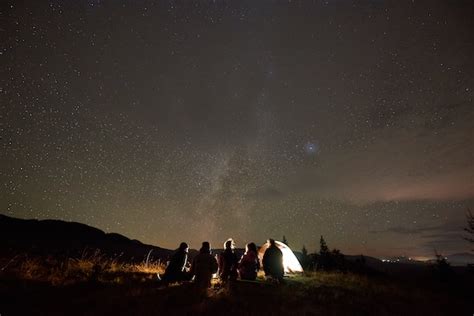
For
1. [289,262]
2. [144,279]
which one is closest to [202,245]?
[144,279]

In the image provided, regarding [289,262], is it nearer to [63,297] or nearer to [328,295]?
[328,295]

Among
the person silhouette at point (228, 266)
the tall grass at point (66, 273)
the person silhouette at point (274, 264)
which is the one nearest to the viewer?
the tall grass at point (66, 273)

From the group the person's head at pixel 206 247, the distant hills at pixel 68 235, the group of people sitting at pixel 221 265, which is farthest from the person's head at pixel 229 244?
the distant hills at pixel 68 235

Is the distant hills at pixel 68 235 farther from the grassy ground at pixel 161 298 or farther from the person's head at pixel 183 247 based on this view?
the grassy ground at pixel 161 298

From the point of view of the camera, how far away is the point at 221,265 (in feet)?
39.5

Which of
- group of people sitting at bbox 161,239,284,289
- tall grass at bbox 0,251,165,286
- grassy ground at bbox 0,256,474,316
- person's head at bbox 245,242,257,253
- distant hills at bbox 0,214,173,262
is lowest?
grassy ground at bbox 0,256,474,316

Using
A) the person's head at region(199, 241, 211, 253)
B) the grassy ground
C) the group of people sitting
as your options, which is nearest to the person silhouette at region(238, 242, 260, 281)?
the group of people sitting

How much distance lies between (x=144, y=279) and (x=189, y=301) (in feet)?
11.5

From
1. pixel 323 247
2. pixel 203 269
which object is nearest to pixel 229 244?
pixel 203 269

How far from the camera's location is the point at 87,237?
80750mm

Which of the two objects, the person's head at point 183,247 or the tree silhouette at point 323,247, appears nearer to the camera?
the person's head at point 183,247

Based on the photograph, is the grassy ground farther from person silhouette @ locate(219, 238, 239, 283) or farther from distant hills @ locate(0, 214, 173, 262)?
distant hills @ locate(0, 214, 173, 262)

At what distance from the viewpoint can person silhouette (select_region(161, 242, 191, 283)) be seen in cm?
1070

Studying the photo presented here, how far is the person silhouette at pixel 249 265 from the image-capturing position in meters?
12.4
